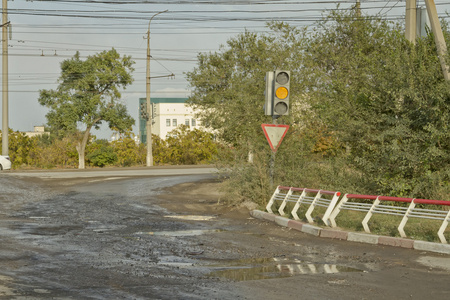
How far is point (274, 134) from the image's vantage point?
16.7 meters

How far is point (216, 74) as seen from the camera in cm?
3697

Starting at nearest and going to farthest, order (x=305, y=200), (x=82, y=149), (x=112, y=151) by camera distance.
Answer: (x=305, y=200) < (x=82, y=149) < (x=112, y=151)

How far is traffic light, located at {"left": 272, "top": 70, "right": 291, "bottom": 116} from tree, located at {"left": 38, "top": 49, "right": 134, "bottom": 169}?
3457cm

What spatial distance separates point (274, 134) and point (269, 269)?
8.51 metres

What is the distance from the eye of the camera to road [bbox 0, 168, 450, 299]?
23.1ft

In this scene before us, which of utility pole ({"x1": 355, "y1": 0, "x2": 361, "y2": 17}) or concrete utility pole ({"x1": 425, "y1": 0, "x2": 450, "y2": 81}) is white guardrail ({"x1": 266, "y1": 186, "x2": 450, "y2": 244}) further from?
utility pole ({"x1": 355, "y1": 0, "x2": 361, "y2": 17})

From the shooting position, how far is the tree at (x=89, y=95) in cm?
5003

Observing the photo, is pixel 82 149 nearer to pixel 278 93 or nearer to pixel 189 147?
pixel 189 147

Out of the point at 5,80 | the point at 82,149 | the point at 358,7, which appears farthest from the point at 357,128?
the point at 82,149

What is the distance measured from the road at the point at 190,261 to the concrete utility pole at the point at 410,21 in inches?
262

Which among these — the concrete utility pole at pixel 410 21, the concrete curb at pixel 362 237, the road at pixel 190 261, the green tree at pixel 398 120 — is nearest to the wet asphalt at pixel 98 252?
the road at pixel 190 261

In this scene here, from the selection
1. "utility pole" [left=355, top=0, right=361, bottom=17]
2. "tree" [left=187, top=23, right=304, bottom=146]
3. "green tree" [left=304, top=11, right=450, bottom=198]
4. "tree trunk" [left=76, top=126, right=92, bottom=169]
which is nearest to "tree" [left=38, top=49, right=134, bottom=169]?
"tree trunk" [left=76, top=126, right=92, bottom=169]

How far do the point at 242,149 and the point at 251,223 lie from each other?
4.42m

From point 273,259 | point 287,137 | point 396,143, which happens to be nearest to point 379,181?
point 396,143
